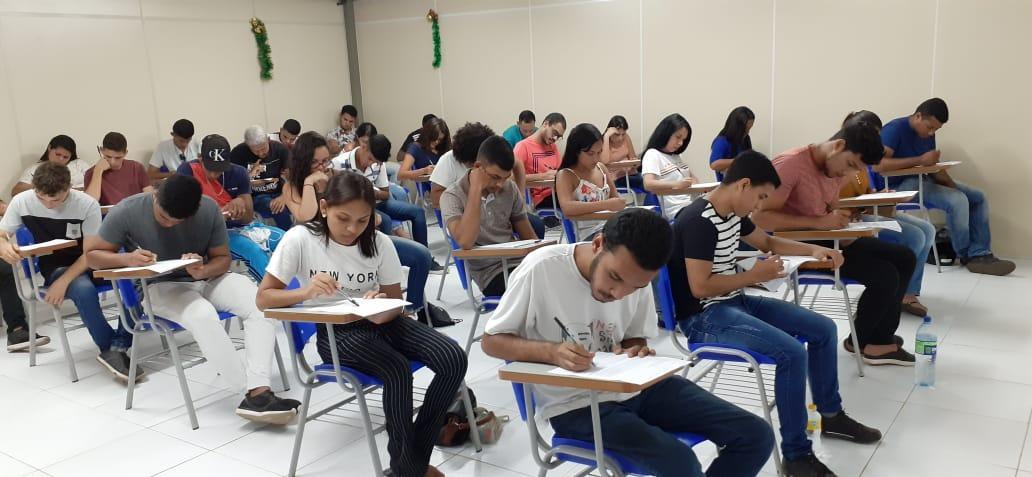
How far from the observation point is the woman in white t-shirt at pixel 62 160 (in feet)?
19.6

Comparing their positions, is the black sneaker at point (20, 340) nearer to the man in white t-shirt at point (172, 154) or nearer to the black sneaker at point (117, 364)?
the black sneaker at point (117, 364)

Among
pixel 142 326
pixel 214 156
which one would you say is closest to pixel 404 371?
pixel 142 326

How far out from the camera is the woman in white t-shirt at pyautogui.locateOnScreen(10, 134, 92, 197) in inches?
235

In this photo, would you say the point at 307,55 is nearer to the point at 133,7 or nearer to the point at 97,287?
the point at 133,7

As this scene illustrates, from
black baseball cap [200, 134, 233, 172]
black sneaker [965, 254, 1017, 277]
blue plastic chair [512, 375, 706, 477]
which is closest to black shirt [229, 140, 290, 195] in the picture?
black baseball cap [200, 134, 233, 172]

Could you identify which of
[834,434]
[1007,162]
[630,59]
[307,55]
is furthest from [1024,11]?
[307,55]

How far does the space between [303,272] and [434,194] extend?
7.30ft

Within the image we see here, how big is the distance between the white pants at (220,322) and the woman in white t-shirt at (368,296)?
74 centimetres

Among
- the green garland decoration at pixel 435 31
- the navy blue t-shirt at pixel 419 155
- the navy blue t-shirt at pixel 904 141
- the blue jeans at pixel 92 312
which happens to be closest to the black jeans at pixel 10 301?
the blue jeans at pixel 92 312

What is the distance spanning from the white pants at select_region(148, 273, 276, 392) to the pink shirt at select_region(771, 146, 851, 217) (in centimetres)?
256

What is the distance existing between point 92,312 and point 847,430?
3.86 metres

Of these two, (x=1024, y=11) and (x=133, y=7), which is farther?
(x=133, y=7)

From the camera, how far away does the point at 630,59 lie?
772cm

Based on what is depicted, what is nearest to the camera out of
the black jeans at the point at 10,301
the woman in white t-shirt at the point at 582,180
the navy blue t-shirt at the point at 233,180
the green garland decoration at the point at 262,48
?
the woman in white t-shirt at the point at 582,180
